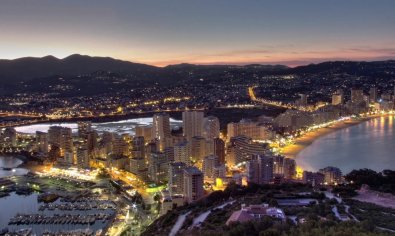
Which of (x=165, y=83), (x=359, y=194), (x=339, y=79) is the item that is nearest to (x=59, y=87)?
(x=165, y=83)

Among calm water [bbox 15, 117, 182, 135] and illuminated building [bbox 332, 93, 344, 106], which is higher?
illuminated building [bbox 332, 93, 344, 106]

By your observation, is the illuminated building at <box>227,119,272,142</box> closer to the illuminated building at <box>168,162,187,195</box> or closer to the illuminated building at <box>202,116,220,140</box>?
the illuminated building at <box>202,116,220,140</box>

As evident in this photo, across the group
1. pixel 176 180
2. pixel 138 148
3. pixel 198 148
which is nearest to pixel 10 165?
pixel 138 148

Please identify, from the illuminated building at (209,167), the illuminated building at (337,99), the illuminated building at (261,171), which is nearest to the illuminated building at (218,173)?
the illuminated building at (209,167)

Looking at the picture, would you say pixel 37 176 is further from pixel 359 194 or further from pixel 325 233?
pixel 325 233

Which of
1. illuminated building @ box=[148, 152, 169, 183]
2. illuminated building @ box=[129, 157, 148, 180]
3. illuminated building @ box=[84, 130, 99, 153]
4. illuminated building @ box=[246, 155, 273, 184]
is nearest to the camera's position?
illuminated building @ box=[246, 155, 273, 184]

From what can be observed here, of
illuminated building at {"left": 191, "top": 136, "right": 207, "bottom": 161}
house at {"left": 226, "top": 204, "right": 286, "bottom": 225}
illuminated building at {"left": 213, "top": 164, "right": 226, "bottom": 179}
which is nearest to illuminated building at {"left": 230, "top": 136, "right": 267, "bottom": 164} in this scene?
illuminated building at {"left": 191, "top": 136, "right": 207, "bottom": 161}

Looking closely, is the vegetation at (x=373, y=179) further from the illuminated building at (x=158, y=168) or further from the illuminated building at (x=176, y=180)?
the illuminated building at (x=158, y=168)
